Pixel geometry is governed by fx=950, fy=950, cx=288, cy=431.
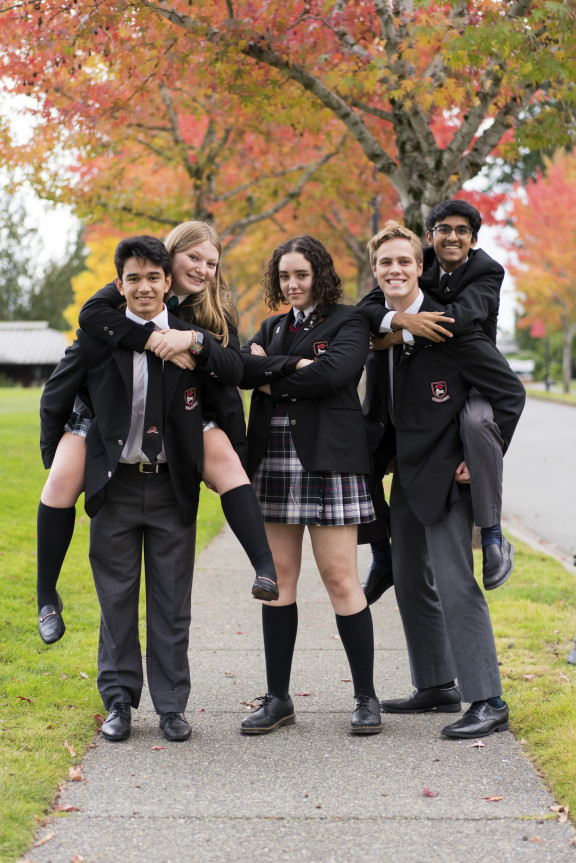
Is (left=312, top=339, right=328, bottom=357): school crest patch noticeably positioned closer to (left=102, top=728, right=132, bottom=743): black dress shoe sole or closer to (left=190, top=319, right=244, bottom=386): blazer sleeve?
(left=190, top=319, right=244, bottom=386): blazer sleeve

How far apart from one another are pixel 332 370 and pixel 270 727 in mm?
1567

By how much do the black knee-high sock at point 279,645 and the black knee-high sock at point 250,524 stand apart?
0.39m

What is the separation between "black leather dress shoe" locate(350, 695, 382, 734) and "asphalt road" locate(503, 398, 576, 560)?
5.00 meters

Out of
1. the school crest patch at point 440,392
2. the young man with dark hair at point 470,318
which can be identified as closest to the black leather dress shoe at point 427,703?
the young man with dark hair at point 470,318

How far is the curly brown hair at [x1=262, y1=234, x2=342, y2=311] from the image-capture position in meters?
4.15

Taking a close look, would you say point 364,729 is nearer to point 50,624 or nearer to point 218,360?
point 50,624

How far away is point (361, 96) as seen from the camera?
→ 9203mm

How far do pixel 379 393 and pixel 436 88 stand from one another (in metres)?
4.48

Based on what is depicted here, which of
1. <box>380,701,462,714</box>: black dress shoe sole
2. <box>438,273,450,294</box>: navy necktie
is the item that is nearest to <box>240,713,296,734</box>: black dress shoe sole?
<box>380,701,462,714</box>: black dress shoe sole

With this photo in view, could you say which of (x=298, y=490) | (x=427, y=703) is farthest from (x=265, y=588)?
(x=427, y=703)

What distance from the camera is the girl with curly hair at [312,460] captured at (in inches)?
Result: 160

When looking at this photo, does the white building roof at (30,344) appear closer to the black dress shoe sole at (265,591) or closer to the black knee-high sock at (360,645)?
the black knee-high sock at (360,645)

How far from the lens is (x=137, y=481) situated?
402 centimetres

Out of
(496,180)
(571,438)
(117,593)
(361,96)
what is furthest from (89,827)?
(496,180)
